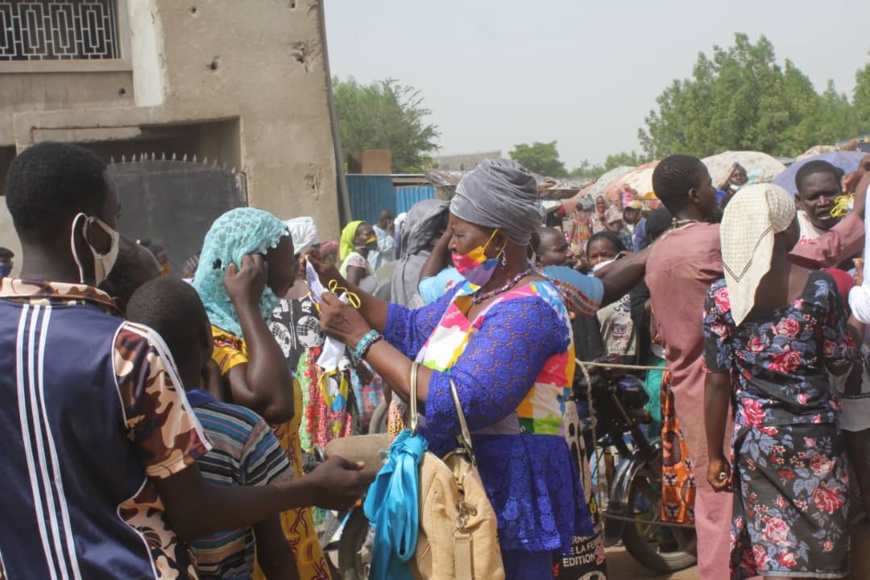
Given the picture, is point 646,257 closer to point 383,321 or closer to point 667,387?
point 667,387

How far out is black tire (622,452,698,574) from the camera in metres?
5.37

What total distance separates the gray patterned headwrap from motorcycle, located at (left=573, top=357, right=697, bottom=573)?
7.98 feet

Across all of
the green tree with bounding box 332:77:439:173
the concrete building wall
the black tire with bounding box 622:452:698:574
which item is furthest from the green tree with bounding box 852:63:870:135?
the black tire with bounding box 622:452:698:574

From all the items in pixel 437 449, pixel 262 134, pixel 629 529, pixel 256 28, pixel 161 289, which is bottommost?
pixel 629 529

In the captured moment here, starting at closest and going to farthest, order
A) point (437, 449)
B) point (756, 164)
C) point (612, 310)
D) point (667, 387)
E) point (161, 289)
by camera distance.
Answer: point (161, 289), point (437, 449), point (667, 387), point (612, 310), point (756, 164)

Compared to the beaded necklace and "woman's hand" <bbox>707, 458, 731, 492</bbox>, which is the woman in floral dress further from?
the beaded necklace

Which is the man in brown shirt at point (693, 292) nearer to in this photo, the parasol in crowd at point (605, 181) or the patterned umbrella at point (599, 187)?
the patterned umbrella at point (599, 187)

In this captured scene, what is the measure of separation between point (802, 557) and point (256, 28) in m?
9.92

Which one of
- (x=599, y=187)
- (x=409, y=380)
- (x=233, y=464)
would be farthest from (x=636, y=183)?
(x=233, y=464)

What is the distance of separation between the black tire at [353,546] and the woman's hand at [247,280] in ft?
4.46

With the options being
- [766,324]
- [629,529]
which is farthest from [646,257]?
[629,529]

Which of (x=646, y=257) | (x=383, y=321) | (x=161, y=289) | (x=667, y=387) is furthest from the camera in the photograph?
(x=667, y=387)

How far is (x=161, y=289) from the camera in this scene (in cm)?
239

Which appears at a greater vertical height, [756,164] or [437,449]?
[756,164]
